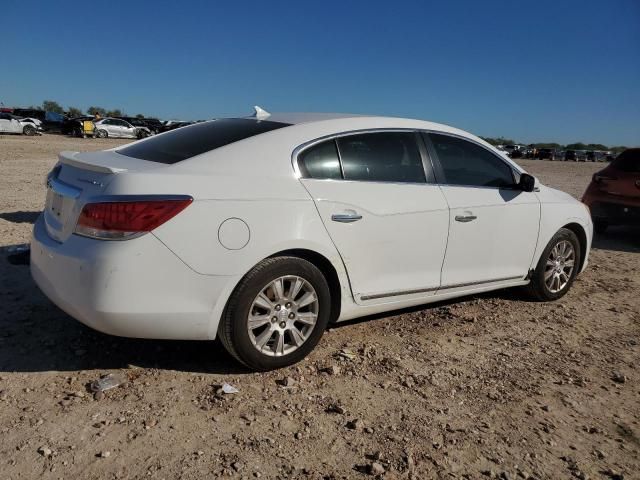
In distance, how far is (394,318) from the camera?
4.56 meters

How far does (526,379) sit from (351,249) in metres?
1.44

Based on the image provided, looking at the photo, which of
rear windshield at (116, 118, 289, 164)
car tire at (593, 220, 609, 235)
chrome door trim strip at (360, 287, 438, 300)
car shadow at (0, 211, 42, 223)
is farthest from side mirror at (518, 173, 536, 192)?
car shadow at (0, 211, 42, 223)

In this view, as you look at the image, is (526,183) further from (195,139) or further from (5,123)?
(5,123)

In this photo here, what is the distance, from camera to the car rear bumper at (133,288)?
2.90 meters

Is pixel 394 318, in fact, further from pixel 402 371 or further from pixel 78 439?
pixel 78 439

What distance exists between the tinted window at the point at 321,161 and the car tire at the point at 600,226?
23.8 feet

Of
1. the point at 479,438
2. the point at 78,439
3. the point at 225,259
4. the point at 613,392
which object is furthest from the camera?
the point at 613,392

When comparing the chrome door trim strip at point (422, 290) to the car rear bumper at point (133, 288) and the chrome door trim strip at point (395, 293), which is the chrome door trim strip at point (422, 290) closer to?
the chrome door trim strip at point (395, 293)

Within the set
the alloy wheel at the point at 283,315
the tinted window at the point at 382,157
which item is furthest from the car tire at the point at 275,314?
the tinted window at the point at 382,157

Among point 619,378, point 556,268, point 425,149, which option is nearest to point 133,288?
point 425,149

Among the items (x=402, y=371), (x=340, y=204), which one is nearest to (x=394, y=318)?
(x=402, y=371)

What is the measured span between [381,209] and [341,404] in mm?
1326

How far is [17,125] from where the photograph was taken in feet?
115

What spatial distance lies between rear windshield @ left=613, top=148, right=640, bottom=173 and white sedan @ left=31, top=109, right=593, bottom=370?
500cm
